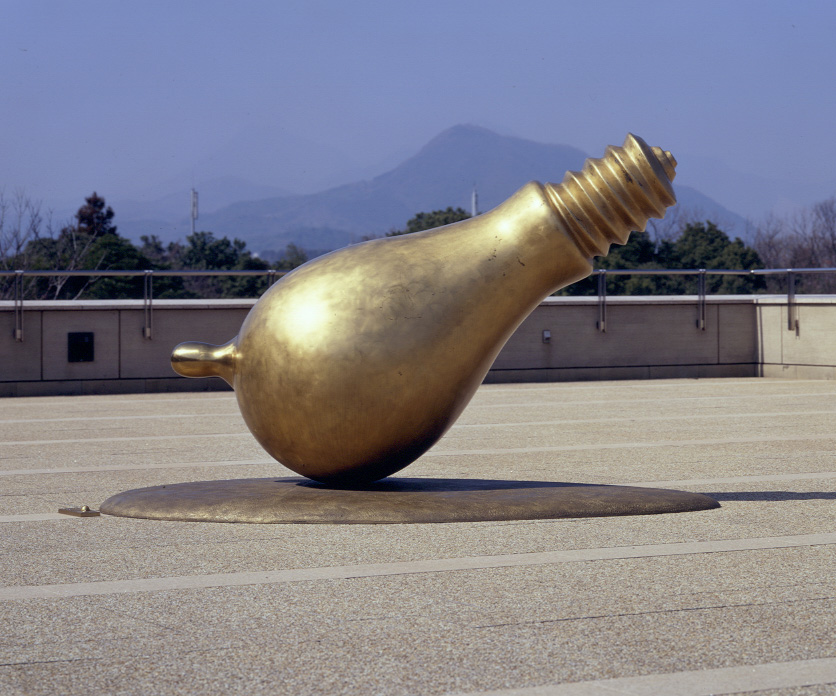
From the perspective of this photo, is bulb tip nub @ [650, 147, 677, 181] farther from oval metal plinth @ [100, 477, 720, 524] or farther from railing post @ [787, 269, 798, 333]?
railing post @ [787, 269, 798, 333]

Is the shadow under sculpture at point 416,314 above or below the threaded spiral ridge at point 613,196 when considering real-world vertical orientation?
below

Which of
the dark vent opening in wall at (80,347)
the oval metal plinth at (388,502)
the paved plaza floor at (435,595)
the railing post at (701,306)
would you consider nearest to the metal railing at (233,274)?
the railing post at (701,306)

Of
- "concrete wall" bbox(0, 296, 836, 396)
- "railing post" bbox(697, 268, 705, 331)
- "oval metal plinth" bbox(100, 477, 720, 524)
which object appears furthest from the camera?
"railing post" bbox(697, 268, 705, 331)

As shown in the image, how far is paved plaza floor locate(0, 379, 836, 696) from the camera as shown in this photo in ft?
12.4

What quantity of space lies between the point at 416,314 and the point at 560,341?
12.4m

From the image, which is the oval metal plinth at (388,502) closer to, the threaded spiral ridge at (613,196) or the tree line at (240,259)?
the threaded spiral ridge at (613,196)

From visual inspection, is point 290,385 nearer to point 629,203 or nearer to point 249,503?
point 249,503

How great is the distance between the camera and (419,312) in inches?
242

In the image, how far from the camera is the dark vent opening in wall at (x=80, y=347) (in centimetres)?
1628

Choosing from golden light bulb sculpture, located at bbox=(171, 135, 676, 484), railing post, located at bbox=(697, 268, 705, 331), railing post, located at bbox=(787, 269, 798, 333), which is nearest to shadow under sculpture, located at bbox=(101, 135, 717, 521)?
golden light bulb sculpture, located at bbox=(171, 135, 676, 484)

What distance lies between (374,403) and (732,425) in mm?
6364

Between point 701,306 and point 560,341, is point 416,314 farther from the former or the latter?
point 701,306

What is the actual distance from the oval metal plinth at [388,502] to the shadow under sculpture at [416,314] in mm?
69

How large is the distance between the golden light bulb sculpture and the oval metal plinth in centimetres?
28
